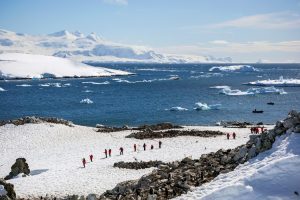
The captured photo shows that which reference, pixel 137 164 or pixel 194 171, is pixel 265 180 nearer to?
pixel 194 171

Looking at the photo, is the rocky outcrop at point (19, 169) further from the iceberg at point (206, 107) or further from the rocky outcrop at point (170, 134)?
the iceberg at point (206, 107)

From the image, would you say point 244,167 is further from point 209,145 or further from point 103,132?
point 103,132

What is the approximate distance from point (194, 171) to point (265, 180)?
5064 millimetres

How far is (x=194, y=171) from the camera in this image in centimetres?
2058

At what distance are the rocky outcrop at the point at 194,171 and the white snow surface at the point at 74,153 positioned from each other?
606 centimetres

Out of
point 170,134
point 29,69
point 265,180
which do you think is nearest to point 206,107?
point 170,134

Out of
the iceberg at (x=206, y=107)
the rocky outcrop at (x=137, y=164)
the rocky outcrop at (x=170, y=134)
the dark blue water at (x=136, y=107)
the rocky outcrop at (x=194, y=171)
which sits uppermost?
the rocky outcrop at (x=194, y=171)

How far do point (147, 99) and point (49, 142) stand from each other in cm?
6257

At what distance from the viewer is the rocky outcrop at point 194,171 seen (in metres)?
18.8

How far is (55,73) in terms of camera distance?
191 m

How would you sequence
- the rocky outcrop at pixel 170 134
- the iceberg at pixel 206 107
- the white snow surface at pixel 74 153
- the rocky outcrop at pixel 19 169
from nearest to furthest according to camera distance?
the white snow surface at pixel 74 153 → the rocky outcrop at pixel 19 169 → the rocky outcrop at pixel 170 134 → the iceberg at pixel 206 107

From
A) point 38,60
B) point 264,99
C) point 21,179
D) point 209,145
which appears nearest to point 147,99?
point 264,99

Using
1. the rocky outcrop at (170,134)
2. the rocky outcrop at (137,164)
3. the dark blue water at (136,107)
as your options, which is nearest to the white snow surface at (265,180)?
the rocky outcrop at (137,164)

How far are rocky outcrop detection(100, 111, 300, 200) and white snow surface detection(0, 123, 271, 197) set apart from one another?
6.06m
